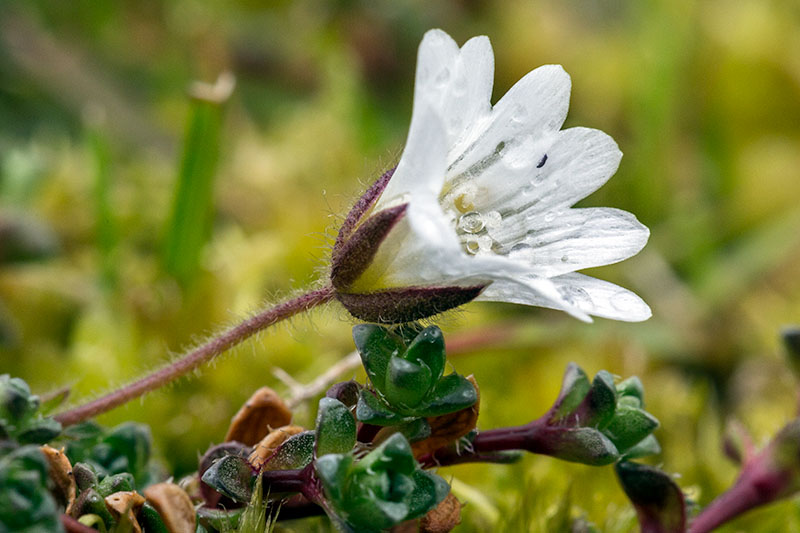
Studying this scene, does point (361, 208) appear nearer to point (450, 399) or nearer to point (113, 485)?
point (450, 399)

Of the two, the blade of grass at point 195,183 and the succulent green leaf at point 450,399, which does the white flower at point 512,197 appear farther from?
the blade of grass at point 195,183

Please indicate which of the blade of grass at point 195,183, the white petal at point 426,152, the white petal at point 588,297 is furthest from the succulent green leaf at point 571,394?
the blade of grass at point 195,183

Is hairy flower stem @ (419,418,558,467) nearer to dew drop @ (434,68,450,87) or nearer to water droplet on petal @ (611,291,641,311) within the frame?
water droplet on petal @ (611,291,641,311)

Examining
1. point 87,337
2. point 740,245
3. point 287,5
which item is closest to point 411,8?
point 287,5

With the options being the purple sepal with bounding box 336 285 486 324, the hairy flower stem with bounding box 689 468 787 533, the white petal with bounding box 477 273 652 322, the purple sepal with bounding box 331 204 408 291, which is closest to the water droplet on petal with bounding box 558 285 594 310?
the white petal with bounding box 477 273 652 322

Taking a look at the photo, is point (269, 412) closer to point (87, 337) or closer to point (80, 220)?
point (87, 337)
